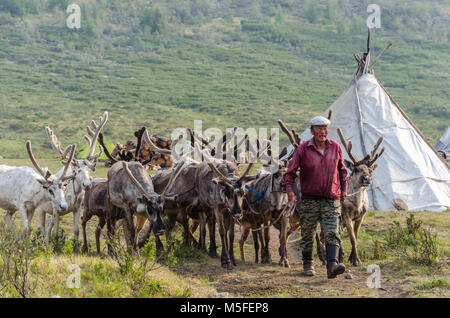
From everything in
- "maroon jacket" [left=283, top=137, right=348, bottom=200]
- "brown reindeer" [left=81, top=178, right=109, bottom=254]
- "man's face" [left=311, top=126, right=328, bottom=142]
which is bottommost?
"brown reindeer" [left=81, top=178, right=109, bottom=254]

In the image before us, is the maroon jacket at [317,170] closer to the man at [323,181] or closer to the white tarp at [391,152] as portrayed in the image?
the man at [323,181]

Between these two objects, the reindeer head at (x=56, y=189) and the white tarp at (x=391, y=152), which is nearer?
the reindeer head at (x=56, y=189)

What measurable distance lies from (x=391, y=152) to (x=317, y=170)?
10.5 m

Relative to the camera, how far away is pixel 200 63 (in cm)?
7850

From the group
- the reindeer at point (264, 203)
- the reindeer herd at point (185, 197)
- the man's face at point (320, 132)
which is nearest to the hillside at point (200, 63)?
the reindeer herd at point (185, 197)

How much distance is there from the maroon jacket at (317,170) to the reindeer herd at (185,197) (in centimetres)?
134

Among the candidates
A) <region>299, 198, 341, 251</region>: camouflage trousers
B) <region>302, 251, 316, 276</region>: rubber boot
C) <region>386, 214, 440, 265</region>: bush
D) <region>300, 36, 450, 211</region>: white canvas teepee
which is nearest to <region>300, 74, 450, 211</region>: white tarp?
<region>300, 36, 450, 211</region>: white canvas teepee

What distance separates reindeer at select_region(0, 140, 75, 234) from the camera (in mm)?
10211

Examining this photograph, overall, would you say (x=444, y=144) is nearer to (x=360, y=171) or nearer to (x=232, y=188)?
(x=360, y=171)

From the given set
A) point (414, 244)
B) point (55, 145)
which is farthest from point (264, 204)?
point (55, 145)

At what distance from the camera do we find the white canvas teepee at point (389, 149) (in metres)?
16.5

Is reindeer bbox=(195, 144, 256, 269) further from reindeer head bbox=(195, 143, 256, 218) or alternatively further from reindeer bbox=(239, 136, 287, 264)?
reindeer bbox=(239, 136, 287, 264)
